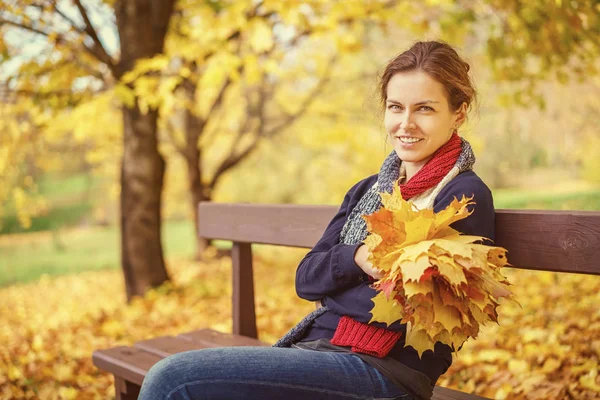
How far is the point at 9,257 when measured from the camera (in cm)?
1961

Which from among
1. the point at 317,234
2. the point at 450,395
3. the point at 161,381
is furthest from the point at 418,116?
the point at 161,381

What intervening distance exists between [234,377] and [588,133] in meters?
13.4

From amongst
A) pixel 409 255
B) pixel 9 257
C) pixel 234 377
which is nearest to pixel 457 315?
pixel 409 255

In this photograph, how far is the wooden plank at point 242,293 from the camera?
3367 mm

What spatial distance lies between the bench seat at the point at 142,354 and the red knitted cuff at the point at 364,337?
1036 mm

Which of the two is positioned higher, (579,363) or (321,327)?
(321,327)

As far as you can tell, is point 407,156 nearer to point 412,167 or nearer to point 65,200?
point 412,167

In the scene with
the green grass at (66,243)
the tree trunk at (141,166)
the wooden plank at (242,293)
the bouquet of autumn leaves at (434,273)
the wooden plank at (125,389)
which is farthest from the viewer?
the green grass at (66,243)

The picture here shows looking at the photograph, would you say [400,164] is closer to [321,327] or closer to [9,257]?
[321,327]

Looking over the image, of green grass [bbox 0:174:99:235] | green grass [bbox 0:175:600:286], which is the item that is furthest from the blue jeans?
green grass [bbox 0:174:99:235]

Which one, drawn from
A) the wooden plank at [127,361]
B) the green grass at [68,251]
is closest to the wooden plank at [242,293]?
the wooden plank at [127,361]

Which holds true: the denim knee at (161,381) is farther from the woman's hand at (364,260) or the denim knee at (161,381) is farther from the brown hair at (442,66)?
the brown hair at (442,66)

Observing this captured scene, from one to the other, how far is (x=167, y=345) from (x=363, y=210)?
135 cm

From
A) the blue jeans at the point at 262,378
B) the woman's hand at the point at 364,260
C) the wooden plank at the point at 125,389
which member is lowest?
the wooden plank at the point at 125,389
